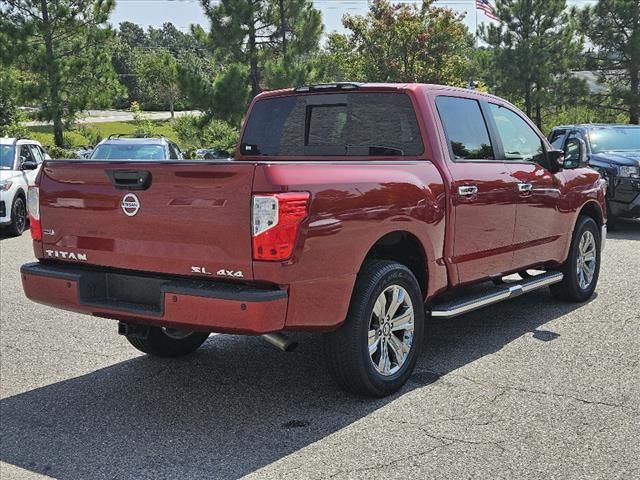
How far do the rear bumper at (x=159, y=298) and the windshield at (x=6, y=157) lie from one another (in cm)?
999

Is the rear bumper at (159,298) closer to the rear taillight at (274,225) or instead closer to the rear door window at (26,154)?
the rear taillight at (274,225)

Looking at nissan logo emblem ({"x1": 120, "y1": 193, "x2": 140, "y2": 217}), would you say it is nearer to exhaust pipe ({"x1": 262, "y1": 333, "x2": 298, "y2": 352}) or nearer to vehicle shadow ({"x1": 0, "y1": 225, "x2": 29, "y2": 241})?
exhaust pipe ({"x1": 262, "y1": 333, "x2": 298, "y2": 352})

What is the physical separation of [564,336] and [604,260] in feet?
12.8

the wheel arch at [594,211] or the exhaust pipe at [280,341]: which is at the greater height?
the wheel arch at [594,211]

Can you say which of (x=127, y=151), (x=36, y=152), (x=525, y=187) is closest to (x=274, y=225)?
(x=525, y=187)

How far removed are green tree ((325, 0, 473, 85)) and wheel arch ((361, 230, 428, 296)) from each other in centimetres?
3736

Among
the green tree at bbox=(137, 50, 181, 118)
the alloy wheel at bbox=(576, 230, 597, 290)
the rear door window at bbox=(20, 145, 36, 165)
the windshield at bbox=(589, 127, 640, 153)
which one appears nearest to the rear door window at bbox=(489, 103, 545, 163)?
the alloy wheel at bbox=(576, 230, 597, 290)

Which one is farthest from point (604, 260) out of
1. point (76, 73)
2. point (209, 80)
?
point (76, 73)

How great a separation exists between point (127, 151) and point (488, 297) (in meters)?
11.0

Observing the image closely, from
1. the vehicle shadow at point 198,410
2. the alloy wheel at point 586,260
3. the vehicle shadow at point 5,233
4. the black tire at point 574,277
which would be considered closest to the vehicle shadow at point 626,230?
the alloy wheel at point 586,260

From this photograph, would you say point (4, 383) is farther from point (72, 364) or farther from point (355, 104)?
point (355, 104)

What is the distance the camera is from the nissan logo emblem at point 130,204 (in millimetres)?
4297

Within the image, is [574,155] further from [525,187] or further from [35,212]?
[35,212]

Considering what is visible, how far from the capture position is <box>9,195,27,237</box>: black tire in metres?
13.4
